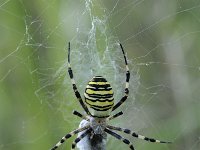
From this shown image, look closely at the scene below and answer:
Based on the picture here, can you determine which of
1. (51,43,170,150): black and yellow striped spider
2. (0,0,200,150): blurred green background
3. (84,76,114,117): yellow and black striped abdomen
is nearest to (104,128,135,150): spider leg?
(51,43,170,150): black and yellow striped spider

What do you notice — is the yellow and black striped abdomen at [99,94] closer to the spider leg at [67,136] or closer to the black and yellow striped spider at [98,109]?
the black and yellow striped spider at [98,109]

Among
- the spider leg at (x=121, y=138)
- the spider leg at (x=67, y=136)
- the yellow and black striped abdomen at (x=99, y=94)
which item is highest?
the yellow and black striped abdomen at (x=99, y=94)

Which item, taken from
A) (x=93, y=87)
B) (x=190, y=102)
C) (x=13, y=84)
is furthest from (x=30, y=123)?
(x=190, y=102)

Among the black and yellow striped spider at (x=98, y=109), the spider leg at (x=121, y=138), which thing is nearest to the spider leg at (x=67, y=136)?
the black and yellow striped spider at (x=98, y=109)

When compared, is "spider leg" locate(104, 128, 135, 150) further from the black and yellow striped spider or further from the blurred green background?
the blurred green background

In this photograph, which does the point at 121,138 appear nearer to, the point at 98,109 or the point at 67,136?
the point at 67,136

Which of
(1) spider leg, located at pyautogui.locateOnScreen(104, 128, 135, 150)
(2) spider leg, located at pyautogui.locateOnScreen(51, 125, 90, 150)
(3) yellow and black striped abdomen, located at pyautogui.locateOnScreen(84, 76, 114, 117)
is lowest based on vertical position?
(1) spider leg, located at pyautogui.locateOnScreen(104, 128, 135, 150)

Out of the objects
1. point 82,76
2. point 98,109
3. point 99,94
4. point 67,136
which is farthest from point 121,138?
point 99,94

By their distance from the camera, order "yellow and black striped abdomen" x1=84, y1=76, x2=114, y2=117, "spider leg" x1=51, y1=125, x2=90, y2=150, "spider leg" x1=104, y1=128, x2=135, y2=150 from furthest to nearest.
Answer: "spider leg" x1=104, y1=128, x2=135, y2=150
"spider leg" x1=51, y1=125, x2=90, y2=150
"yellow and black striped abdomen" x1=84, y1=76, x2=114, y2=117
